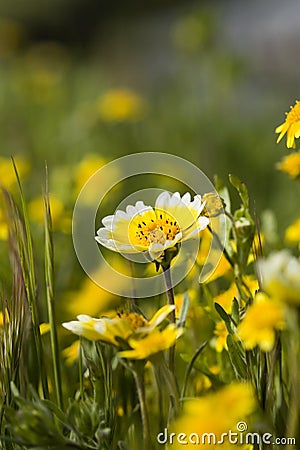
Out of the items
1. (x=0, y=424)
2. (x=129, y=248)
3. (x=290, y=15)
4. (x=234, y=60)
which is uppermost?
(x=290, y=15)

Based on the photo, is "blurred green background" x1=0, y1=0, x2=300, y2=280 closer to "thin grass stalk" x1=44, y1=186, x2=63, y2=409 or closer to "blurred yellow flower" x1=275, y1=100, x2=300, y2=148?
"blurred yellow flower" x1=275, y1=100, x2=300, y2=148

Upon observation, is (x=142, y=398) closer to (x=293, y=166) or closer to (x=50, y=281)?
Answer: (x=50, y=281)

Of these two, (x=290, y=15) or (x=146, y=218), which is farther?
(x=290, y=15)

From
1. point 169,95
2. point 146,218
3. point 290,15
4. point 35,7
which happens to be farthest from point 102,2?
point 146,218

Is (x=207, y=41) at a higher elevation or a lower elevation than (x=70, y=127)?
higher

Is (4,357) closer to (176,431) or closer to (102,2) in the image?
(176,431)

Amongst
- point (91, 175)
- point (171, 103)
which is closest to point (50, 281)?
point (91, 175)
